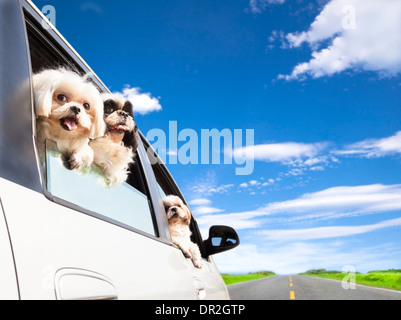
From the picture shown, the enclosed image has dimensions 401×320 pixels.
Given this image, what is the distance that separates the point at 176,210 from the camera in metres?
4.27

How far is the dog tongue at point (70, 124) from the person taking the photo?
205 centimetres

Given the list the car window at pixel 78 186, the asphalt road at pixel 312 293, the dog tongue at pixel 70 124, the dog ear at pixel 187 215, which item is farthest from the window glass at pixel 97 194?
the asphalt road at pixel 312 293

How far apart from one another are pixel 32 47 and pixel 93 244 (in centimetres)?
93

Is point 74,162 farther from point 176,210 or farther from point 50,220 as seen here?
point 176,210

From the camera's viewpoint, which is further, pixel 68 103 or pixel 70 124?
pixel 68 103

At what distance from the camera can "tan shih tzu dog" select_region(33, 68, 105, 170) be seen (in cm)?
192

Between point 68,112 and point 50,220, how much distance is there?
1.09 m

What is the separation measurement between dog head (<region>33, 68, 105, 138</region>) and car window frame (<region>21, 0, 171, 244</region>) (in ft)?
0.23

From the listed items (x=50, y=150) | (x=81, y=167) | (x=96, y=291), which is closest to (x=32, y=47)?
(x=50, y=150)

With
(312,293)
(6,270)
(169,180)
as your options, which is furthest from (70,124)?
(312,293)

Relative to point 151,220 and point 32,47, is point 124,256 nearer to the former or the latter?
point 32,47

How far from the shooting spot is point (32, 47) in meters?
1.81
